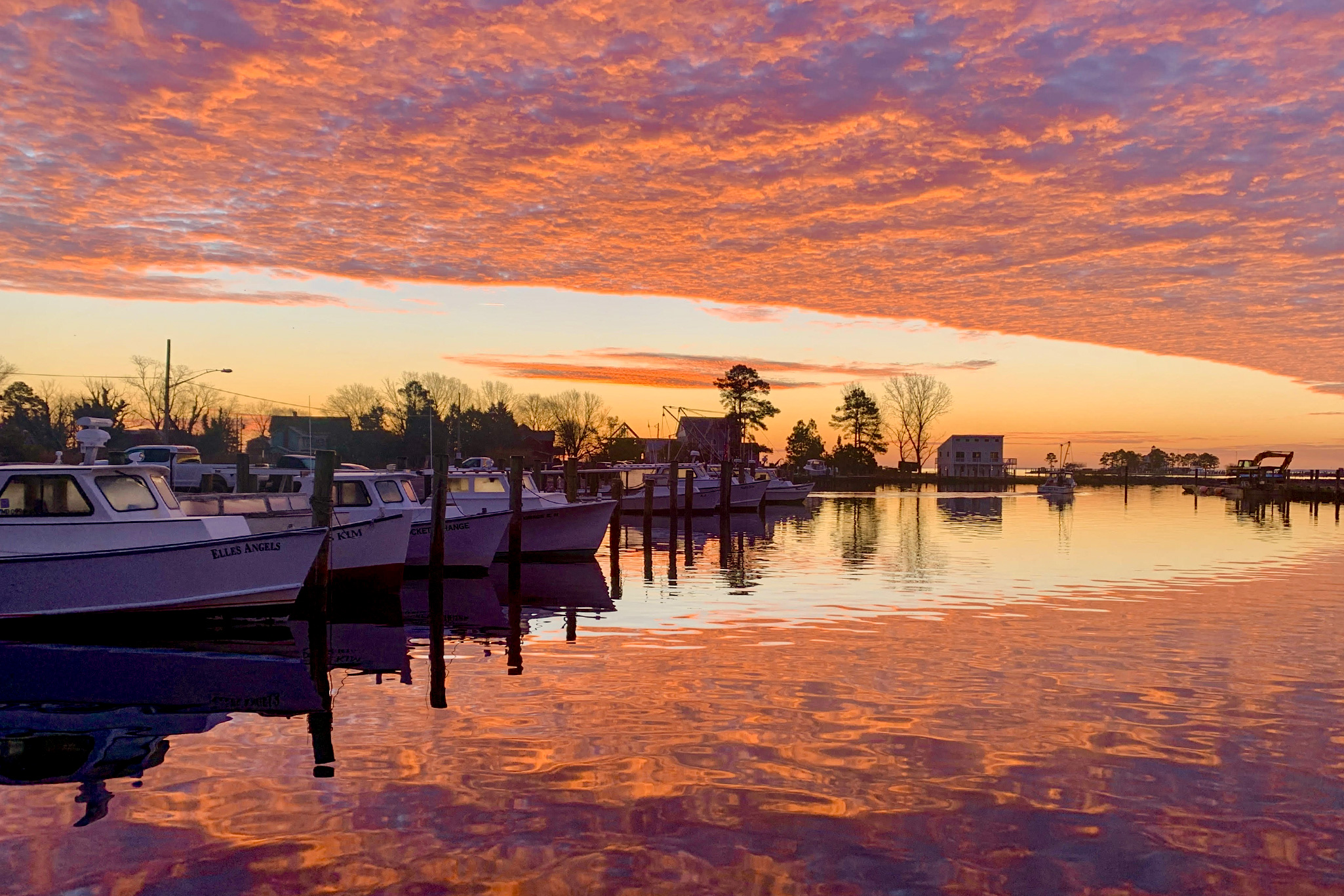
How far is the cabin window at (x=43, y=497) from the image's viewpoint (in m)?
18.1

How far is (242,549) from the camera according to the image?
60.7 feet

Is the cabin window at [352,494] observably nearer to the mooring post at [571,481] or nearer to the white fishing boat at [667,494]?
the mooring post at [571,481]

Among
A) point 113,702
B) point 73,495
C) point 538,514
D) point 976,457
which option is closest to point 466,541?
point 538,514

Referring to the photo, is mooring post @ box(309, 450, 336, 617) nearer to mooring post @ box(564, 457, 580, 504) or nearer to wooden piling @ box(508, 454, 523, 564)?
wooden piling @ box(508, 454, 523, 564)

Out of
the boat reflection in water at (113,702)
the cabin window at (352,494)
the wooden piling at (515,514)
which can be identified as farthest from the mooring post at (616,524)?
the boat reflection in water at (113,702)

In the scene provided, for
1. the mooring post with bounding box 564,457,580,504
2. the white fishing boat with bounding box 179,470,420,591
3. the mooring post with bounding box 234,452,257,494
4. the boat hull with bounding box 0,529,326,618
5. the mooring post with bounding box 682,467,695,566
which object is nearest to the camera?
the boat hull with bounding box 0,529,326,618

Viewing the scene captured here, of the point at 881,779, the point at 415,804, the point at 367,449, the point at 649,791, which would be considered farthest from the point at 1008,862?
the point at 367,449

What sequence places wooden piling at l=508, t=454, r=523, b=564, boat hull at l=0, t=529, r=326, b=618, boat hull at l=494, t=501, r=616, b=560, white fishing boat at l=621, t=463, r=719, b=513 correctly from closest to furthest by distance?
boat hull at l=0, t=529, r=326, b=618, wooden piling at l=508, t=454, r=523, b=564, boat hull at l=494, t=501, r=616, b=560, white fishing boat at l=621, t=463, r=719, b=513

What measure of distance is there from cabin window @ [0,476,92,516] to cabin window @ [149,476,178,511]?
3.80ft

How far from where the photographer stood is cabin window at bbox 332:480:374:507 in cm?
2677

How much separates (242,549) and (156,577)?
1.37 m

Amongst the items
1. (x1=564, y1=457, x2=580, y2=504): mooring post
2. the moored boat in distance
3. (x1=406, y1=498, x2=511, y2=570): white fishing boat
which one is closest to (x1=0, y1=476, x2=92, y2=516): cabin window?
(x1=406, y1=498, x2=511, y2=570): white fishing boat

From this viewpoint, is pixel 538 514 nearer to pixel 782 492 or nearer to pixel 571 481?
pixel 571 481

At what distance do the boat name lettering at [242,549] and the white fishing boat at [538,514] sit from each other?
1282 centimetres
